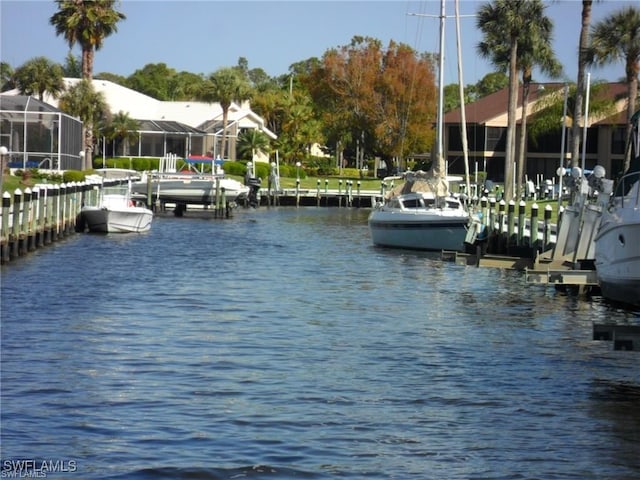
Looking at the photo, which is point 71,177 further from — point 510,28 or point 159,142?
point 159,142

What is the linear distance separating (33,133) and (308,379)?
5321cm

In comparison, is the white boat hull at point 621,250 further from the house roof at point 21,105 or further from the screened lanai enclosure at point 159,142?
the screened lanai enclosure at point 159,142

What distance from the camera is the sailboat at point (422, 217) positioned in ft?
149

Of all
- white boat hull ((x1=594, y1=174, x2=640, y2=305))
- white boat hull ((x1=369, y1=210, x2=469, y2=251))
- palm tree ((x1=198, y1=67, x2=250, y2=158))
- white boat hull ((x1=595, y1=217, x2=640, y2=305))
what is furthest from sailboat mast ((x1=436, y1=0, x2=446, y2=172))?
palm tree ((x1=198, y1=67, x2=250, y2=158))

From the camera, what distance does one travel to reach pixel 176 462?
1445 cm

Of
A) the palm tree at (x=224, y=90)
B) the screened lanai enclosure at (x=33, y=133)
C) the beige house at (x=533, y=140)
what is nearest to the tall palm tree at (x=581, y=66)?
the screened lanai enclosure at (x=33, y=133)

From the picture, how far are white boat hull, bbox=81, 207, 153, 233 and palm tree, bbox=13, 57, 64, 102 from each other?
5032cm

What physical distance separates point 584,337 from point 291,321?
20.2 ft

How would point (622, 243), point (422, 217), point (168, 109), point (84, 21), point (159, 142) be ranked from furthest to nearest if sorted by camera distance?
point (168, 109)
point (159, 142)
point (84, 21)
point (422, 217)
point (622, 243)

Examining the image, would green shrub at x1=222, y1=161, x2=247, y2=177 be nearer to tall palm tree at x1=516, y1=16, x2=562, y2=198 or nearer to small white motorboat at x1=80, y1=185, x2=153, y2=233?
tall palm tree at x1=516, y1=16, x2=562, y2=198

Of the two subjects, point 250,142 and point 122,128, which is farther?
point 250,142

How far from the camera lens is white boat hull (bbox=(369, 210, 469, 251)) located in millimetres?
45156

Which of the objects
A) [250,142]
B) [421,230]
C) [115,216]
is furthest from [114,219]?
[250,142]

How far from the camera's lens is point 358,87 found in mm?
113688
